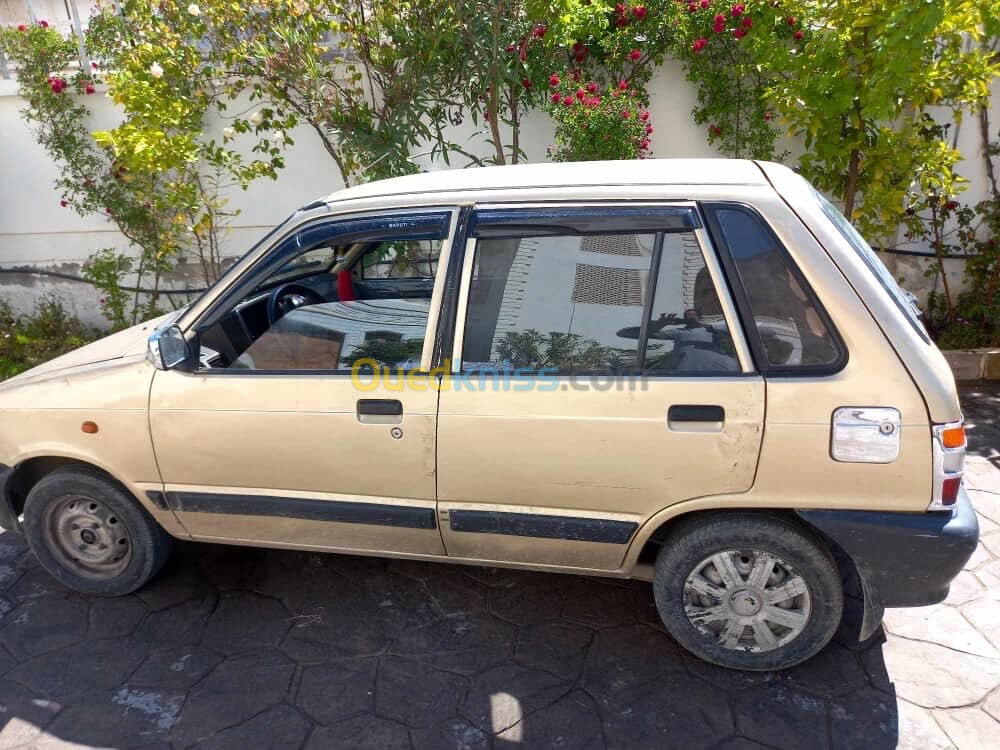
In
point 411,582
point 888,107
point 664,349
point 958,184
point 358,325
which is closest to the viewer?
point 664,349

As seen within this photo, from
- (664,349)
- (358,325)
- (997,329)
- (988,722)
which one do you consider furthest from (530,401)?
(997,329)

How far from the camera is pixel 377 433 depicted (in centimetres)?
279

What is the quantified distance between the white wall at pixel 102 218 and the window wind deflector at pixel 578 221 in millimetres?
3557

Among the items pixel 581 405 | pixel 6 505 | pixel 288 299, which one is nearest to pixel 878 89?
pixel 581 405

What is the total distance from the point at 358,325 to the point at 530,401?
0.85 m

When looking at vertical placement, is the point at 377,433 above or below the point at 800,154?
below

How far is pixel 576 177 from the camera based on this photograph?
2.78 m

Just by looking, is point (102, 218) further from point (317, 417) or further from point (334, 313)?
point (317, 417)

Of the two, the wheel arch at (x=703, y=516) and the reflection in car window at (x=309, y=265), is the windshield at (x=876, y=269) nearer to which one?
the wheel arch at (x=703, y=516)

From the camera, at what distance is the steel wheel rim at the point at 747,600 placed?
2695 mm

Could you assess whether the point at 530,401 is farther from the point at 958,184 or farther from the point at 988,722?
the point at 958,184

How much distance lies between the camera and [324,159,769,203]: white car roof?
266 cm

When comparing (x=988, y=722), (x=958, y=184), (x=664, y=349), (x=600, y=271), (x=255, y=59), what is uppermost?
(x=255, y=59)

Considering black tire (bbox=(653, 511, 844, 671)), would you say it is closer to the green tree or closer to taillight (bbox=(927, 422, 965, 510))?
taillight (bbox=(927, 422, 965, 510))
